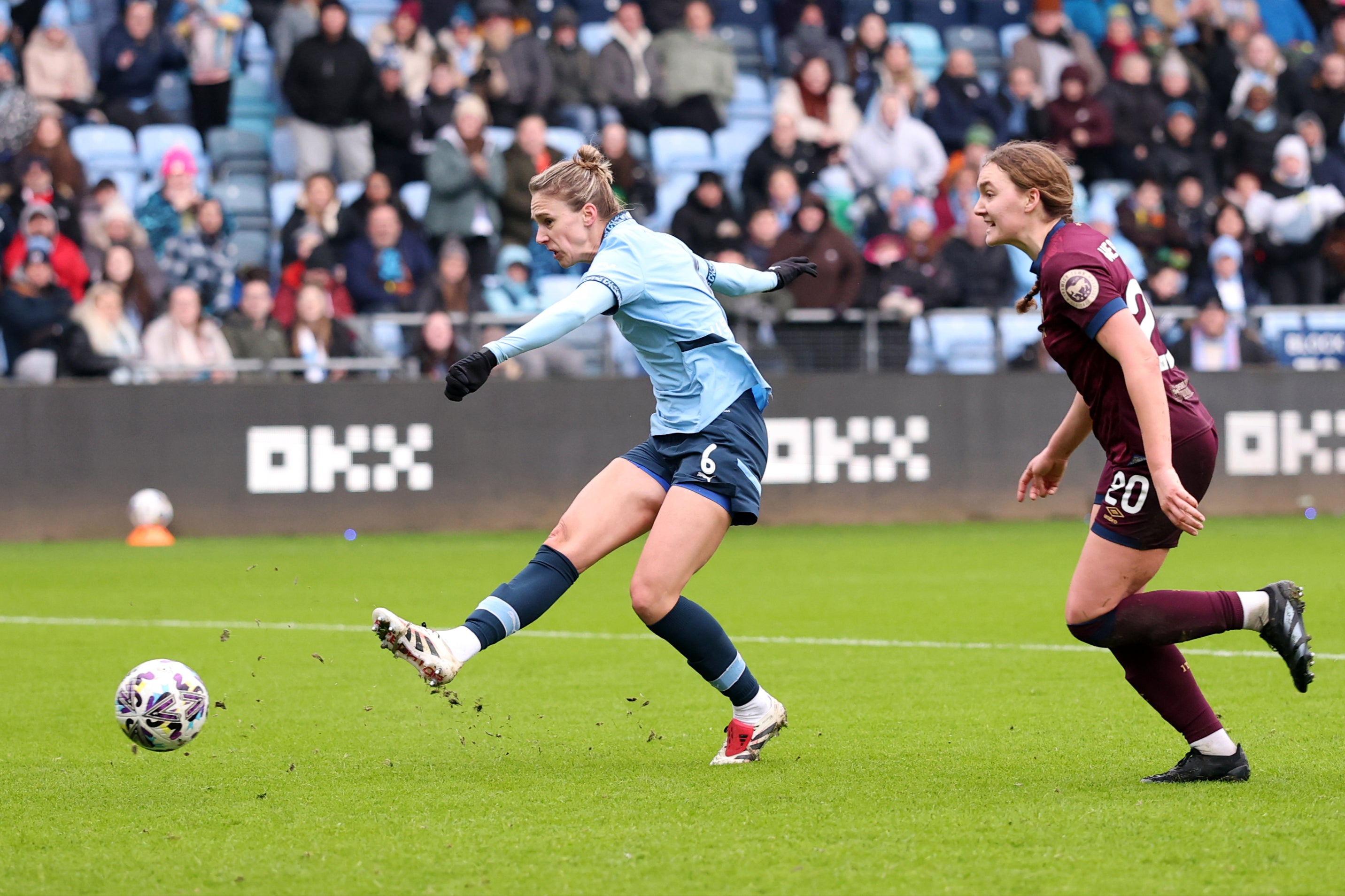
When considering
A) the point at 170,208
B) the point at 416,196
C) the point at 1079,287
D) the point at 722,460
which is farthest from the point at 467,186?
the point at 1079,287

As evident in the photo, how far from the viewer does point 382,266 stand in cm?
1545

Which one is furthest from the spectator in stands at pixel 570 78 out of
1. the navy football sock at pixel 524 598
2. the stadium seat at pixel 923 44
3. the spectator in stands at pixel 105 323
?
the navy football sock at pixel 524 598

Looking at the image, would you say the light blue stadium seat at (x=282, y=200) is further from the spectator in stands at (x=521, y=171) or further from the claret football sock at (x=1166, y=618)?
the claret football sock at (x=1166, y=618)

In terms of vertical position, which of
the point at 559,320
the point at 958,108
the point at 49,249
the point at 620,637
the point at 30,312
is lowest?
the point at 620,637

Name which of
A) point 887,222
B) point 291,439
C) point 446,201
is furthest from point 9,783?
point 887,222

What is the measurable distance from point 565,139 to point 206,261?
14.4 feet

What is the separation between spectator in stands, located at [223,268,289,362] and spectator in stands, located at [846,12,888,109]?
7.42 m

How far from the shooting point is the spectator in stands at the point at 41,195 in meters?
14.9

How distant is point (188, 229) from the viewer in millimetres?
15156

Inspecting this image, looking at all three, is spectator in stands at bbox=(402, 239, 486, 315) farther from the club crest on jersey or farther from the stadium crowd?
the club crest on jersey

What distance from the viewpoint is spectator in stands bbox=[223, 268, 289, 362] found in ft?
46.9

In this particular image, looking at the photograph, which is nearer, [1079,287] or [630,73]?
[1079,287]

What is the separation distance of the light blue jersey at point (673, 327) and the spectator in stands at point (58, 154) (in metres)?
11.2

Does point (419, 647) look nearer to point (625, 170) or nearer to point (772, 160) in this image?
point (625, 170)
